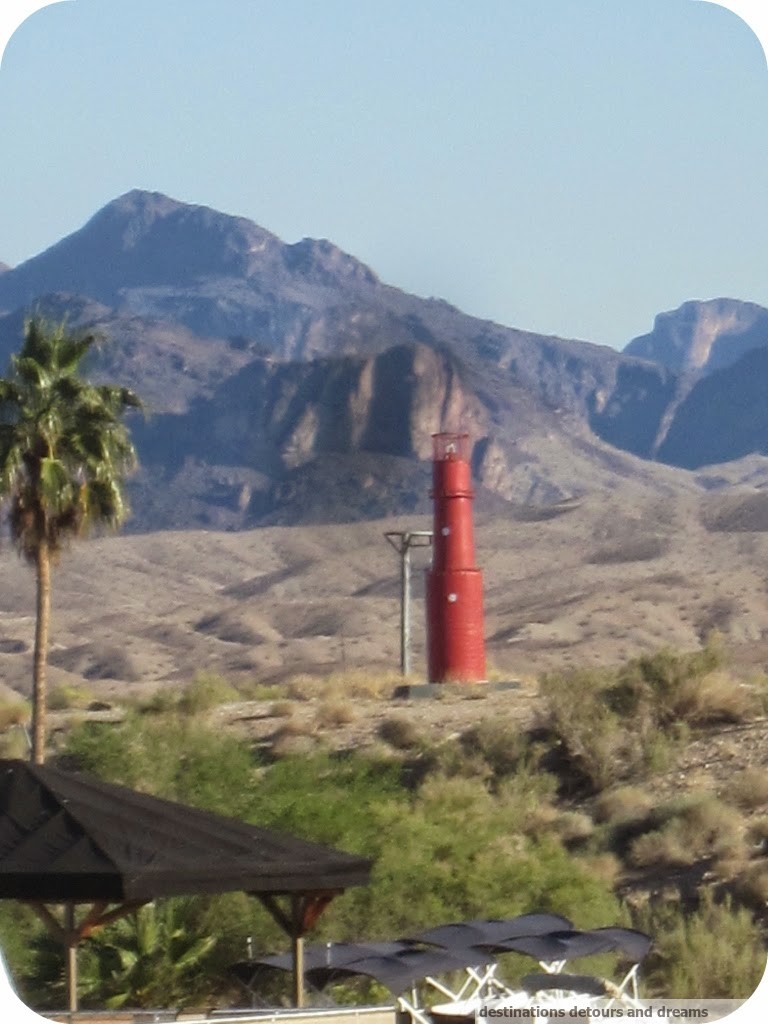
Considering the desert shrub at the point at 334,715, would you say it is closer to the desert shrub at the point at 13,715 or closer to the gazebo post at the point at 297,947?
the desert shrub at the point at 13,715

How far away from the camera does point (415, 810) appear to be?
27.5 m

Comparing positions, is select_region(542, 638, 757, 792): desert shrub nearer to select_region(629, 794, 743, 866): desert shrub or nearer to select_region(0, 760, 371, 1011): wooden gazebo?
select_region(629, 794, 743, 866): desert shrub

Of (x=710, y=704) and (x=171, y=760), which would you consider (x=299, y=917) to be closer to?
(x=171, y=760)

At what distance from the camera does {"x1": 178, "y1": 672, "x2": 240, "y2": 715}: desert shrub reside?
36.4 m

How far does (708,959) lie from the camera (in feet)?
70.9

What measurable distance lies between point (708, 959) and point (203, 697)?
1690cm

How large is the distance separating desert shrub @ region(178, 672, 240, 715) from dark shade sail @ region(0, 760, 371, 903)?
19.9 metres

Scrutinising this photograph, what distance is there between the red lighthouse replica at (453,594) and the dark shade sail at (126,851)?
20086mm

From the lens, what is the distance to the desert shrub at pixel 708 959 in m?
21.2

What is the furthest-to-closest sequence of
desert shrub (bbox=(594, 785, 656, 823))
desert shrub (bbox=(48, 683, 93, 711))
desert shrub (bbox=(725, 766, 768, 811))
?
desert shrub (bbox=(48, 683, 93, 711)) < desert shrub (bbox=(594, 785, 656, 823)) < desert shrub (bbox=(725, 766, 768, 811))

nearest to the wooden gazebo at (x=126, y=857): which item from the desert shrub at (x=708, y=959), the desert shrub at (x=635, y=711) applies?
the desert shrub at (x=708, y=959)

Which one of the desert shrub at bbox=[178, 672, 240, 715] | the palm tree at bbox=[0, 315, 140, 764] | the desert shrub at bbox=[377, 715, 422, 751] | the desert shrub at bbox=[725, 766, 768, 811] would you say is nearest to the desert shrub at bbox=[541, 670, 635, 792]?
the desert shrub at bbox=[377, 715, 422, 751]

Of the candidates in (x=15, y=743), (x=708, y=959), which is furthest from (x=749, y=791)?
(x=15, y=743)

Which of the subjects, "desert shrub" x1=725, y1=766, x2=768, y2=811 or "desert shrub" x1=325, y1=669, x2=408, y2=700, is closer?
"desert shrub" x1=725, y1=766, x2=768, y2=811
